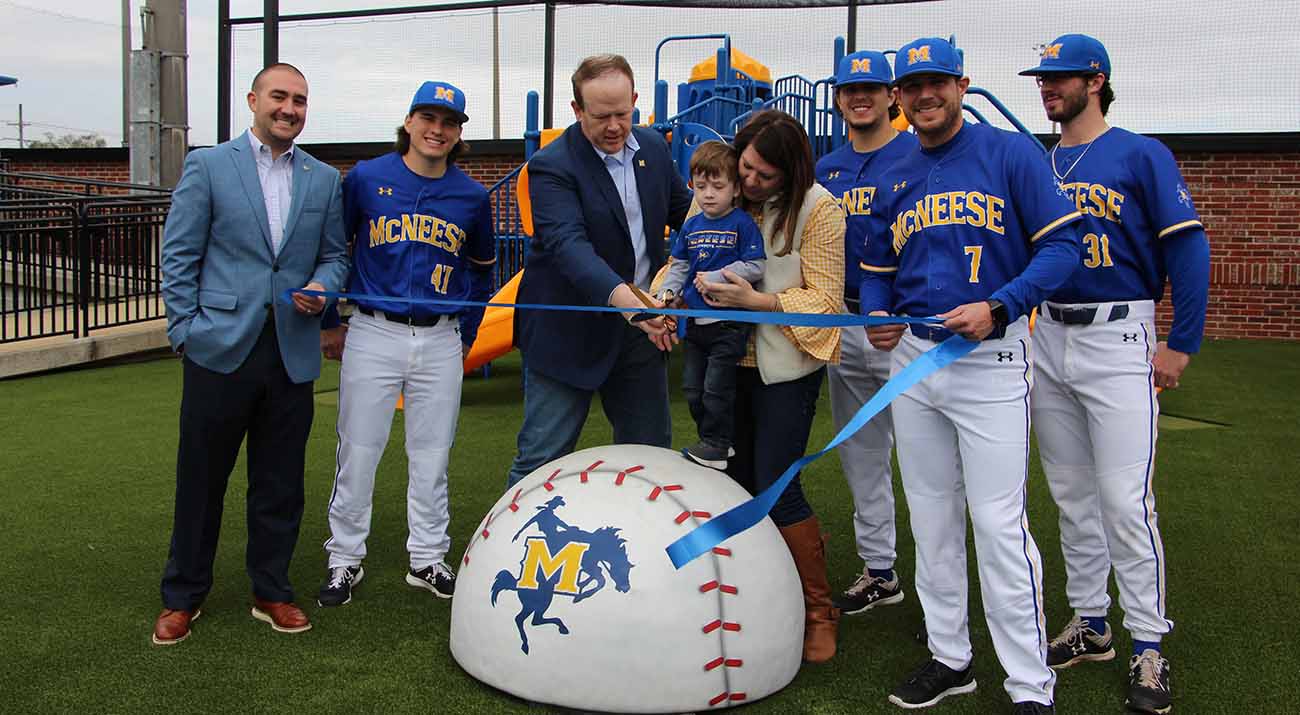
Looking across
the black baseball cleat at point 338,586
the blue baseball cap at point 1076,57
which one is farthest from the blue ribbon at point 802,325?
the black baseball cleat at point 338,586

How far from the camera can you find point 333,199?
432 cm

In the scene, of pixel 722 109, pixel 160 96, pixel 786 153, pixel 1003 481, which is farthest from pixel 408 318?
pixel 160 96

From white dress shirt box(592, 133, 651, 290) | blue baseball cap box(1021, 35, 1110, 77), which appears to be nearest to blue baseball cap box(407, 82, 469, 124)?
white dress shirt box(592, 133, 651, 290)

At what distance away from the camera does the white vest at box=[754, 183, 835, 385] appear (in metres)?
3.77

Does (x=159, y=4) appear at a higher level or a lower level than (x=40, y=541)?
higher

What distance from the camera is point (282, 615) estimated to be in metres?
4.13

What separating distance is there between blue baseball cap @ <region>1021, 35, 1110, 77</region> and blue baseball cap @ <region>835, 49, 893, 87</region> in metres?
0.76

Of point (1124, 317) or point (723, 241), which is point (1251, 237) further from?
point (723, 241)

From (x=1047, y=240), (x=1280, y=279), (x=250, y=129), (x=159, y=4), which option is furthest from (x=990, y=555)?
(x=159, y=4)

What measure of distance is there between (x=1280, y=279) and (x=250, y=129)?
41.0 feet

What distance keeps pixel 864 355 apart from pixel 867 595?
0.98m

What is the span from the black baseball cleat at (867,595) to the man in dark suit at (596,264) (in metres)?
0.97

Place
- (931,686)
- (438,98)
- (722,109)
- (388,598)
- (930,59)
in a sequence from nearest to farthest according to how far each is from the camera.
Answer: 1. (930,59)
2. (931,686)
3. (438,98)
4. (388,598)
5. (722,109)

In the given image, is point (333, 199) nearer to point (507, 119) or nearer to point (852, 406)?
point (852, 406)
